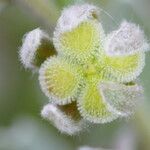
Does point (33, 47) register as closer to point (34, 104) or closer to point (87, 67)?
point (87, 67)

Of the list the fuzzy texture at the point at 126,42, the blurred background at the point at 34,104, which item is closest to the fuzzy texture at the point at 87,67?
the fuzzy texture at the point at 126,42

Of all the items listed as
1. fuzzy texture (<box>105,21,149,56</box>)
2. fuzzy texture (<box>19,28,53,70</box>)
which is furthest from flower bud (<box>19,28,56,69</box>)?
fuzzy texture (<box>105,21,149,56</box>)

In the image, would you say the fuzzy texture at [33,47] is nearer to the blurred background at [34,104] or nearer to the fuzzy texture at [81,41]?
the fuzzy texture at [81,41]

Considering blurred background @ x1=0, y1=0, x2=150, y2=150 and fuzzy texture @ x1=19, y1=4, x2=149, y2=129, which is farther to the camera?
blurred background @ x1=0, y1=0, x2=150, y2=150

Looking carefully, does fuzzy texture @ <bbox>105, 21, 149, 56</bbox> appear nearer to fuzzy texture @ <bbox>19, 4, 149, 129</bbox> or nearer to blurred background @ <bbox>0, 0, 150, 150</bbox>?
fuzzy texture @ <bbox>19, 4, 149, 129</bbox>

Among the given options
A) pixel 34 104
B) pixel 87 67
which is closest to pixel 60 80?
pixel 87 67

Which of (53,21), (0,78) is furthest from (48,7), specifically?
(0,78)

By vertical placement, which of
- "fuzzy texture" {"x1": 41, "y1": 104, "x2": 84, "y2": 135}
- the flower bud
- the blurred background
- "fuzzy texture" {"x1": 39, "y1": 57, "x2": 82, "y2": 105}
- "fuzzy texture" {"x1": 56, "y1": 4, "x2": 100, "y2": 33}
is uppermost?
the blurred background
